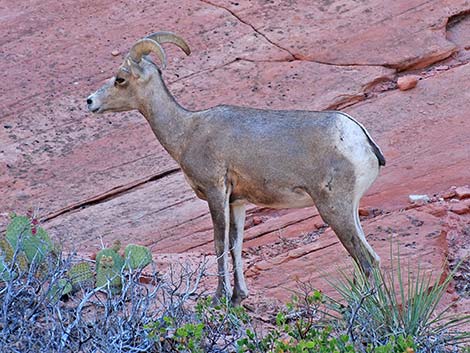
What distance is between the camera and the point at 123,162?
13.4 meters

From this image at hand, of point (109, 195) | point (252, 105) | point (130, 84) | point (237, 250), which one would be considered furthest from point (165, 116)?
point (252, 105)

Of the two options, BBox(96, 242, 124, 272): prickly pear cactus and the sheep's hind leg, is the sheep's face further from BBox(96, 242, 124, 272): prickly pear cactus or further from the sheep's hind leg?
the sheep's hind leg

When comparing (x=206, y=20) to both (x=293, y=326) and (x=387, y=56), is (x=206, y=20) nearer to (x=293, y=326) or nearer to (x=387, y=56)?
(x=387, y=56)

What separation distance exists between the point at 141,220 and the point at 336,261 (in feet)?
8.69

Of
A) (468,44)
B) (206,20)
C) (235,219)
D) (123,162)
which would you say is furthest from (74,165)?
(468,44)

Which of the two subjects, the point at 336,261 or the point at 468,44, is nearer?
the point at 336,261

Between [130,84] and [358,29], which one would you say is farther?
[358,29]

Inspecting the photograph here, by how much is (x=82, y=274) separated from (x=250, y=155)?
166 centimetres

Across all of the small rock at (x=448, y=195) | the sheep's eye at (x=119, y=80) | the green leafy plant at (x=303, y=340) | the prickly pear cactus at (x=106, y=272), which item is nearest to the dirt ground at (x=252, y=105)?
the small rock at (x=448, y=195)

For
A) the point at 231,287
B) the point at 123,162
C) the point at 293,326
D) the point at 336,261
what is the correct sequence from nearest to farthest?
the point at 293,326
the point at 231,287
the point at 336,261
the point at 123,162

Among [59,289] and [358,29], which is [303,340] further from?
[358,29]

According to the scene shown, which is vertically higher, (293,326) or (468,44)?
(293,326)

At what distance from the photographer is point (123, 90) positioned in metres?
10.3

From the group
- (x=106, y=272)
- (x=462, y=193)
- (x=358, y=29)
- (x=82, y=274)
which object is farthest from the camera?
(x=358, y=29)
